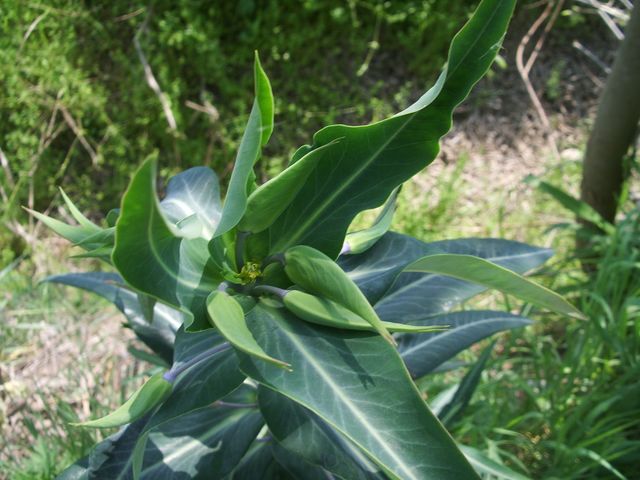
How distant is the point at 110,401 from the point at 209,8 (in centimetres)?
214

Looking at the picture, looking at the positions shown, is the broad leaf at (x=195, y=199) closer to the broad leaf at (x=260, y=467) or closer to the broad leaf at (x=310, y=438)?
the broad leaf at (x=310, y=438)

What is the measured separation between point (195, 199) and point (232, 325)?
17.1 inches

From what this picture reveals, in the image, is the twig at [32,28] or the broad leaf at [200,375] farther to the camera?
the twig at [32,28]

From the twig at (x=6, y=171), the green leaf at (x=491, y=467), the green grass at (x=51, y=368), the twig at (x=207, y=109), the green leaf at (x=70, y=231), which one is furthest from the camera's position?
the twig at (x=207, y=109)

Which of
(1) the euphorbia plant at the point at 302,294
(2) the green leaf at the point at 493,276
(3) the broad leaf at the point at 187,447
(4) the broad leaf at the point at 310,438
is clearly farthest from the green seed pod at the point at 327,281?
(3) the broad leaf at the point at 187,447

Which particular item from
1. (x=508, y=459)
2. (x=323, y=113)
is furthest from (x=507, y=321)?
(x=323, y=113)

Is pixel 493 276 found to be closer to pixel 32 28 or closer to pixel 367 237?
pixel 367 237

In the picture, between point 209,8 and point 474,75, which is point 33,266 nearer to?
point 209,8

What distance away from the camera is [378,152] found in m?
0.71

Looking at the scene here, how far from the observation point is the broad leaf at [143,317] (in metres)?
1.06

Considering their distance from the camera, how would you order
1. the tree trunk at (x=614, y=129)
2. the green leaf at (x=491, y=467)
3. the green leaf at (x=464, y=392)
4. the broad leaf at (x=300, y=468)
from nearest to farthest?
the broad leaf at (x=300, y=468), the green leaf at (x=491, y=467), the green leaf at (x=464, y=392), the tree trunk at (x=614, y=129)

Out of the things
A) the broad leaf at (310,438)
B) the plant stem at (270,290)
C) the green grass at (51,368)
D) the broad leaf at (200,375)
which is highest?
the plant stem at (270,290)

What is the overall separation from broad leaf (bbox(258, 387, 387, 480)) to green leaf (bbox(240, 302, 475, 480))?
7.5 inches

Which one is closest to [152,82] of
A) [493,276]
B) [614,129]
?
[614,129]
